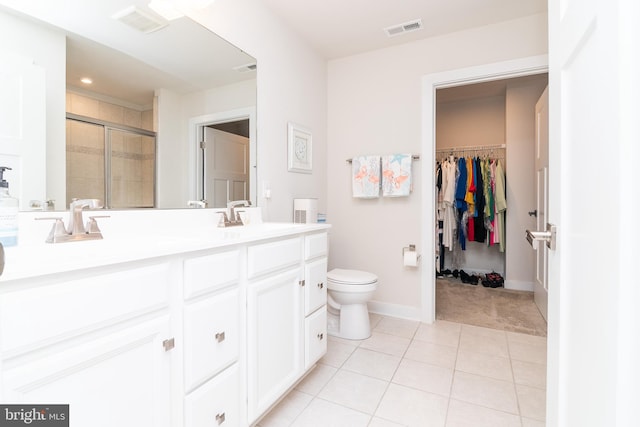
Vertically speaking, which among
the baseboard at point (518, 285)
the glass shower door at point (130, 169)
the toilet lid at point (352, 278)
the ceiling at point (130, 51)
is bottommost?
the baseboard at point (518, 285)

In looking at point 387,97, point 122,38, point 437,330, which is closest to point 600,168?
point 122,38

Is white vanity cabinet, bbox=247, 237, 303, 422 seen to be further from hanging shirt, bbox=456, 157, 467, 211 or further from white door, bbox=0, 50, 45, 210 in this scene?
hanging shirt, bbox=456, 157, 467, 211

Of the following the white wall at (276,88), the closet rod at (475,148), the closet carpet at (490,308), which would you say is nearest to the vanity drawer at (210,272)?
the white wall at (276,88)

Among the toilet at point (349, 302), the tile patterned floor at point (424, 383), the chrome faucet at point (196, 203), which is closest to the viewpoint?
the tile patterned floor at point (424, 383)

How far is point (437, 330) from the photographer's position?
102 inches

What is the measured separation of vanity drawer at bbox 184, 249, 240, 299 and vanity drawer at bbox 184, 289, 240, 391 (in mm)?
46

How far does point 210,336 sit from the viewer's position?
114cm

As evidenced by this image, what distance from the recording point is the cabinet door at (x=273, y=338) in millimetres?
1344

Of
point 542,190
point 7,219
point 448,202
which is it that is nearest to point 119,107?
point 7,219

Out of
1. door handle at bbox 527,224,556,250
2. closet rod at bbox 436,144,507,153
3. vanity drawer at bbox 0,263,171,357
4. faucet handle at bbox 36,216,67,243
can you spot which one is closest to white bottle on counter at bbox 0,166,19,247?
faucet handle at bbox 36,216,67,243

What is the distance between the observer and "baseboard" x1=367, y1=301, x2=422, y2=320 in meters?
2.82

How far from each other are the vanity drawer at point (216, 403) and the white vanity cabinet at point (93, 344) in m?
0.10

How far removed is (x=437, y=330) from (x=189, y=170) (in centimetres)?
224

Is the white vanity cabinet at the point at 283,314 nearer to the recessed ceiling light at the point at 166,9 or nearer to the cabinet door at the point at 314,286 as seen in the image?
the cabinet door at the point at 314,286
